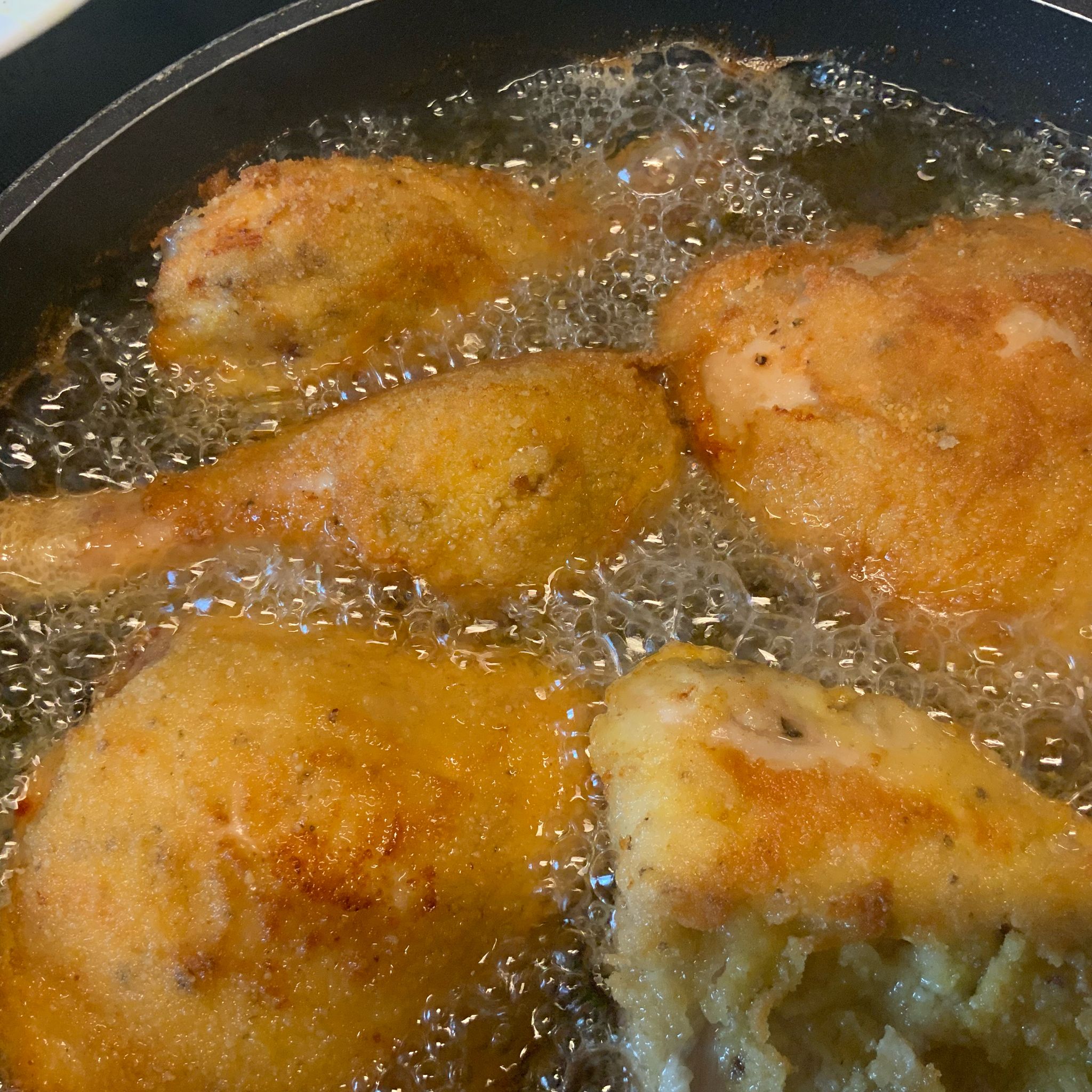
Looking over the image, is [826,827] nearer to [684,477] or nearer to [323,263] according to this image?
[684,477]

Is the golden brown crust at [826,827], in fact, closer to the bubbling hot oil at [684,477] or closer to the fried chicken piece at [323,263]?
the bubbling hot oil at [684,477]

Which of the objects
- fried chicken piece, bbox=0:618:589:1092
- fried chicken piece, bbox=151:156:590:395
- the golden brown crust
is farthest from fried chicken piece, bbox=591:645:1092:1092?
fried chicken piece, bbox=151:156:590:395

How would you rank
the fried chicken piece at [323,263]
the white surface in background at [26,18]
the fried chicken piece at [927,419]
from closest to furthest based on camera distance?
1. the fried chicken piece at [927,419]
2. the fried chicken piece at [323,263]
3. the white surface in background at [26,18]

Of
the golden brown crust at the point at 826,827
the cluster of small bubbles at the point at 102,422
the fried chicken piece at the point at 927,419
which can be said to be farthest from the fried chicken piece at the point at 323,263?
the golden brown crust at the point at 826,827

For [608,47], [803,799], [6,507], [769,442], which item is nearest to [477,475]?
[769,442]

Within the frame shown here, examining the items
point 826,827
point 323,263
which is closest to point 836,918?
point 826,827

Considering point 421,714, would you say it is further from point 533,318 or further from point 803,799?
point 533,318
